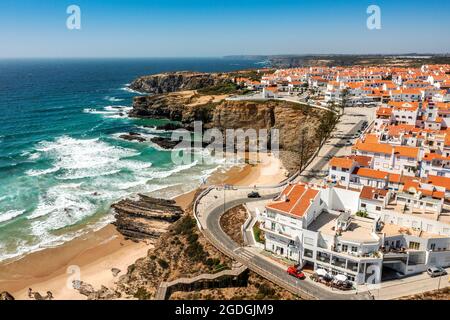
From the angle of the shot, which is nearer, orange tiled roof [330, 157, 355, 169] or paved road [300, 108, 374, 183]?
orange tiled roof [330, 157, 355, 169]

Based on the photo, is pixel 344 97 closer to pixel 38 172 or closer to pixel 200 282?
pixel 38 172

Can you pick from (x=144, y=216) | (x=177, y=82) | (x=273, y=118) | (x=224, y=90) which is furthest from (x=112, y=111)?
(x=144, y=216)

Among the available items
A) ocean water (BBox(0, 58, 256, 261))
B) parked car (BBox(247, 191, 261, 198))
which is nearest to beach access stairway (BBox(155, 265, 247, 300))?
parked car (BBox(247, 191, 261, 198))

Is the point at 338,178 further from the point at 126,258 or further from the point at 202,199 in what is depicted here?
the point at 126,258

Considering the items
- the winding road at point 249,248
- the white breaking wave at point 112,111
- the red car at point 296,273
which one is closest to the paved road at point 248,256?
the winding road at point 249,248

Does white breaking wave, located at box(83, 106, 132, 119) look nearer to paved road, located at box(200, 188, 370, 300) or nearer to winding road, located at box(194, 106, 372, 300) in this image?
winding road, located at box(194, 106, 372, 300)
